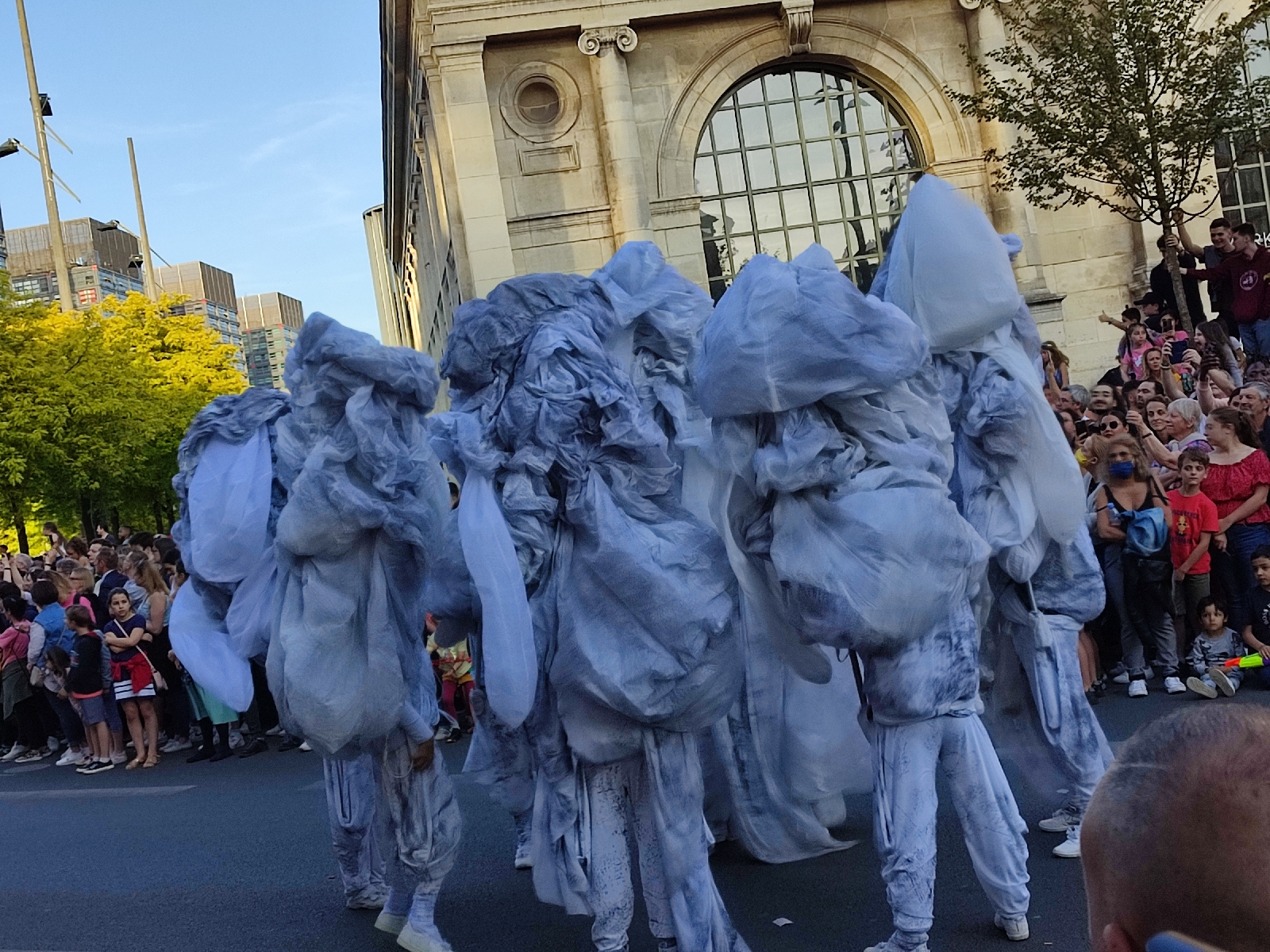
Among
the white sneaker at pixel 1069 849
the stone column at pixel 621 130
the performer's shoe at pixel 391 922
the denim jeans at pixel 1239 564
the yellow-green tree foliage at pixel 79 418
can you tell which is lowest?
the white sneaker at pixel 1069 849

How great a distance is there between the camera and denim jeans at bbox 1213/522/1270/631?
766cm

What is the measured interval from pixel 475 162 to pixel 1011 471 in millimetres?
15359

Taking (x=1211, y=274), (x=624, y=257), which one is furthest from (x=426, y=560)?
(x=1211, y=274)

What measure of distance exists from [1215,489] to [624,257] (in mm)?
4312

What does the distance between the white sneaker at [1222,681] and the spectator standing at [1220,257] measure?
491cm

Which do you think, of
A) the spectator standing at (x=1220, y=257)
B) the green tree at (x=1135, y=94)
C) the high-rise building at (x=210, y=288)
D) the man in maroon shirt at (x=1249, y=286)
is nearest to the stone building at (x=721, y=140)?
the green tree at (x=1135, y=94)

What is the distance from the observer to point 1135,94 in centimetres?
1427

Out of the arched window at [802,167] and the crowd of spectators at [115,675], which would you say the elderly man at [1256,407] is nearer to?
the crowd of spectators at [115,675]

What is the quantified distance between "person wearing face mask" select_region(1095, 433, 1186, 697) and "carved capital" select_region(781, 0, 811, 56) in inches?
495

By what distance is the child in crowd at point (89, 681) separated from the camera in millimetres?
10898

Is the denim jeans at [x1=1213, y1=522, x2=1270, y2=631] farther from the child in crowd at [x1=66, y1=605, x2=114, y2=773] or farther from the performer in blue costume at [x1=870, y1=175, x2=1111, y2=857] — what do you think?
the child in crowd at [x1=66, y1=605, x2=114, y2=773]

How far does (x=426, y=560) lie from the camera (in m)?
4.37

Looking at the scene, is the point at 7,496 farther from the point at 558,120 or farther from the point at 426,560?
the point at 426,560

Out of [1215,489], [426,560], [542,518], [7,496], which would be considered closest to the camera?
[542,518]
